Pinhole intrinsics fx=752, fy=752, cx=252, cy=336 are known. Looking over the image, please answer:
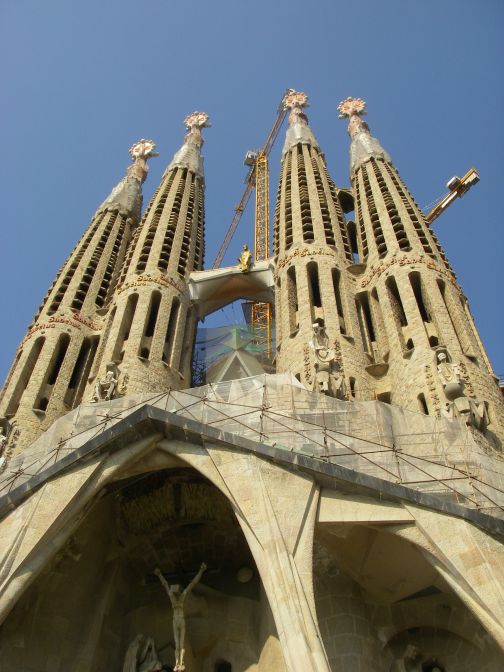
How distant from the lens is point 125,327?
21.0 m

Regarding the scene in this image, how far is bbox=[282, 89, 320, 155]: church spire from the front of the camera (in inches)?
1282

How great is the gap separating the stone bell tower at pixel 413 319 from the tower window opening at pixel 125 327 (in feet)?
21.0

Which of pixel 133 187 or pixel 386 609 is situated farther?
pixel 133 187

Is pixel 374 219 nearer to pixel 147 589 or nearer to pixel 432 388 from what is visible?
pixel 432 388

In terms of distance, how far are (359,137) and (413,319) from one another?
14.7m

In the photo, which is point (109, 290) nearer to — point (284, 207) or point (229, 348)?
point (229, 348)

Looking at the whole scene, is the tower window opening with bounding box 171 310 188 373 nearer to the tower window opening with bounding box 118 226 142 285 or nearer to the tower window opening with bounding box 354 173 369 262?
the tower window opening with bounding box 118 226 142 285

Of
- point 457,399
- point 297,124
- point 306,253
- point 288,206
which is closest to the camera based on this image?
point 457,399

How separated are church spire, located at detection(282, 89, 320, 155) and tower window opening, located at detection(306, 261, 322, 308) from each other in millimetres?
11500

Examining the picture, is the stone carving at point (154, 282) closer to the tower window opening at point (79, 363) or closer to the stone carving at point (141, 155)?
the tower window opening at point (79, 363)

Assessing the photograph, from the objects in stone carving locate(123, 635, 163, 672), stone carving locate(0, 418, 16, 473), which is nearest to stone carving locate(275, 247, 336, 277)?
stone carving locate(0, 418, 16, 473)

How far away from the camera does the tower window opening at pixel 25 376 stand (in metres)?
18.5

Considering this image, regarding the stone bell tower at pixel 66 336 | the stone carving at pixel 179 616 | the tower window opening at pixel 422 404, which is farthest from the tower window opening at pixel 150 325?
the stone carving at pixel 179 616

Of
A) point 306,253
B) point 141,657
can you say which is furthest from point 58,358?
point 141,657
